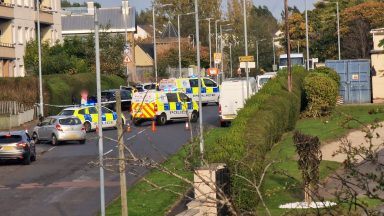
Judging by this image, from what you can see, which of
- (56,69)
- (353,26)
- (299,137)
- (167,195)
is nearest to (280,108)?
(167,195)

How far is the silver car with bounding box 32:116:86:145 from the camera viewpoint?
4316cm

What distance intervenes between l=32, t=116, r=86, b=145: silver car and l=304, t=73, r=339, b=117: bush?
10995 millimetres

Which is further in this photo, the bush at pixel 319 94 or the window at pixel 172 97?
the window at pixel 172 97

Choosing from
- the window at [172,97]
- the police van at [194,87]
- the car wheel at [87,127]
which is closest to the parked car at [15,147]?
the car wheel at [87,127]

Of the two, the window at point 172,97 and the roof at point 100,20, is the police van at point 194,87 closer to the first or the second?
the window at point 172,97

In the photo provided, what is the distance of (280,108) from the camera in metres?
35.8

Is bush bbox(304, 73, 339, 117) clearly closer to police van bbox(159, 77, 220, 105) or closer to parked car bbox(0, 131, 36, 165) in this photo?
police van bbox(159, 77, 220, 105)

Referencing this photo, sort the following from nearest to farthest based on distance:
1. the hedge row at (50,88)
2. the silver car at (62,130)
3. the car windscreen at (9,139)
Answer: the car windscreen at (9,139) → the silver car at (62,130) → the hedge row at (50,88)

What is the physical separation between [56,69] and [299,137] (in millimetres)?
46634

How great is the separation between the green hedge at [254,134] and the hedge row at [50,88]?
14883 mm

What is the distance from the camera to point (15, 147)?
118 ft

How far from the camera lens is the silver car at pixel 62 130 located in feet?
142

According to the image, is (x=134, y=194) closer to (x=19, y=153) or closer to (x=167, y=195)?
(x=167, y=195)

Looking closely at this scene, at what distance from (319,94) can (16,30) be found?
1089 inches
